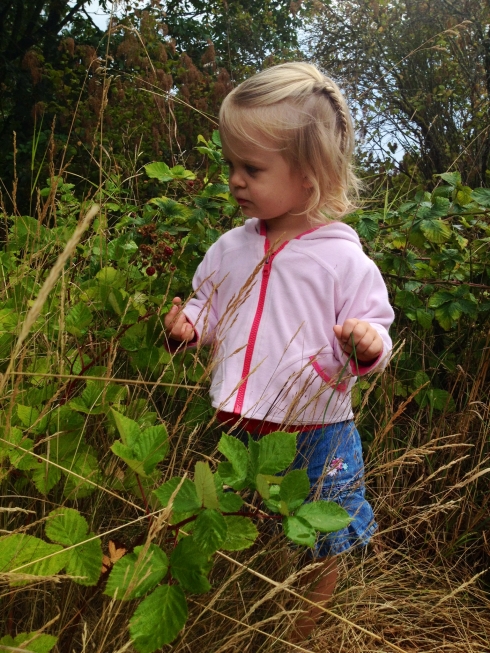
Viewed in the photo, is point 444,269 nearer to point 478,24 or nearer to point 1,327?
point 1,327

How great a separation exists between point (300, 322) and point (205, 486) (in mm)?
792

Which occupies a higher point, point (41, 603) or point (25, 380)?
point (25, 380)

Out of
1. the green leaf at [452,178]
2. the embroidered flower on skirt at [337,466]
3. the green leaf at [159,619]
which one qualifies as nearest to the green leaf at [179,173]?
the green leaf at [452,178]

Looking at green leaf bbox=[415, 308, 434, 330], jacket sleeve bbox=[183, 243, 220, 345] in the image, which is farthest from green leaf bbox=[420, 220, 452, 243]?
jacket sleeve bbox=[183, 243, 220, 345]

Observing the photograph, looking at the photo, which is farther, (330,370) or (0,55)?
(0,55)

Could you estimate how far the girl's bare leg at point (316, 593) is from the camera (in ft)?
4.65

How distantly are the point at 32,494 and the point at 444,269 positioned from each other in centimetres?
167

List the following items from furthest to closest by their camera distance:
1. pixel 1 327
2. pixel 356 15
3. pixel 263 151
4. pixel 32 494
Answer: pixel 356 15 < pixel 263 151 < pixel 1 327 < pixel 32 494

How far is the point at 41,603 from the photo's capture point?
50.3 inches

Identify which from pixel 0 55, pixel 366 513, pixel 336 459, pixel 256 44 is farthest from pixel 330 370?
pixel 256 44

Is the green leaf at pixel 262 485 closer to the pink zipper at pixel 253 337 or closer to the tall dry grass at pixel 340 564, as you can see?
the tall dry grass at pixel 340 564

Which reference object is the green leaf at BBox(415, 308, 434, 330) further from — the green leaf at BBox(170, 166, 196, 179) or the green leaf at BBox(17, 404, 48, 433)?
the green leaf at BBox(17, 404, 48, 433)

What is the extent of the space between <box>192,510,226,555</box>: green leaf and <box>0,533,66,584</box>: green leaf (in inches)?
9.3

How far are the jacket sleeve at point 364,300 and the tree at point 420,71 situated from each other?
6.84 feet
